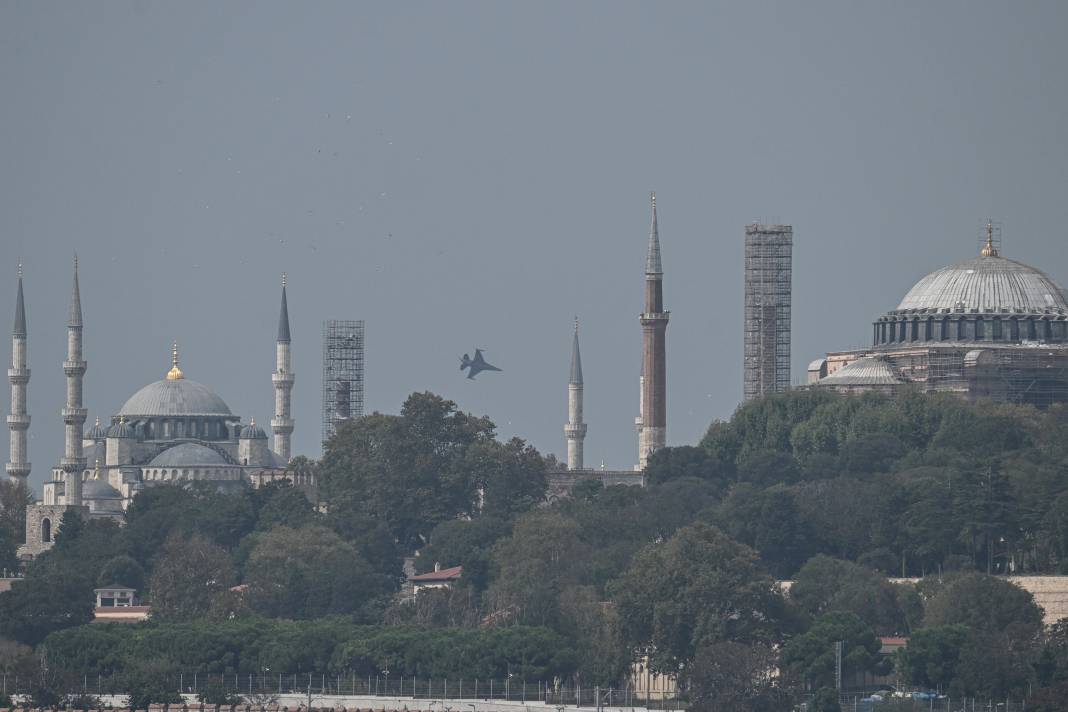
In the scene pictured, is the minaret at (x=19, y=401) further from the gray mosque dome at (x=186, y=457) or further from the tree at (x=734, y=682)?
the tree at (x=734, y=682)

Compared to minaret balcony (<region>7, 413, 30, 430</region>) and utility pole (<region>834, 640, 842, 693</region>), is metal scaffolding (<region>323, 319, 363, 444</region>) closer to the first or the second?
minaret balcony (<region>7, 413, 30, 430</region>)

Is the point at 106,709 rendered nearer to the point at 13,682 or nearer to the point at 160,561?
the point at 13,682

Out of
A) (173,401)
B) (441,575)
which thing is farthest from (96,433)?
(441,575)

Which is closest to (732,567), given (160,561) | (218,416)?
(160,561)

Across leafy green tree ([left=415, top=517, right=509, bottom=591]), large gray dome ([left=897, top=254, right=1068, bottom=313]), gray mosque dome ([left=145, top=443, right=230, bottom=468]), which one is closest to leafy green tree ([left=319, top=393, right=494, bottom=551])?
leafy green tree ([left=415, top=517, right=509, bottom=591])

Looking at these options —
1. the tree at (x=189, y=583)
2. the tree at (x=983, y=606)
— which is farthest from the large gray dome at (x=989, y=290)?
the tree at (x=983, y=606)

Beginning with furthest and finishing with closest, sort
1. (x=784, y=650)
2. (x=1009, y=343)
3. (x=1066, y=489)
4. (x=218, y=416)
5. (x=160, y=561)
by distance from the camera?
1. (x=218, y=416)
2. (x=1009, y=343)
3. (x=160, y=561)
4. (x=1066, y=489)
5. (x=784, y=650)
